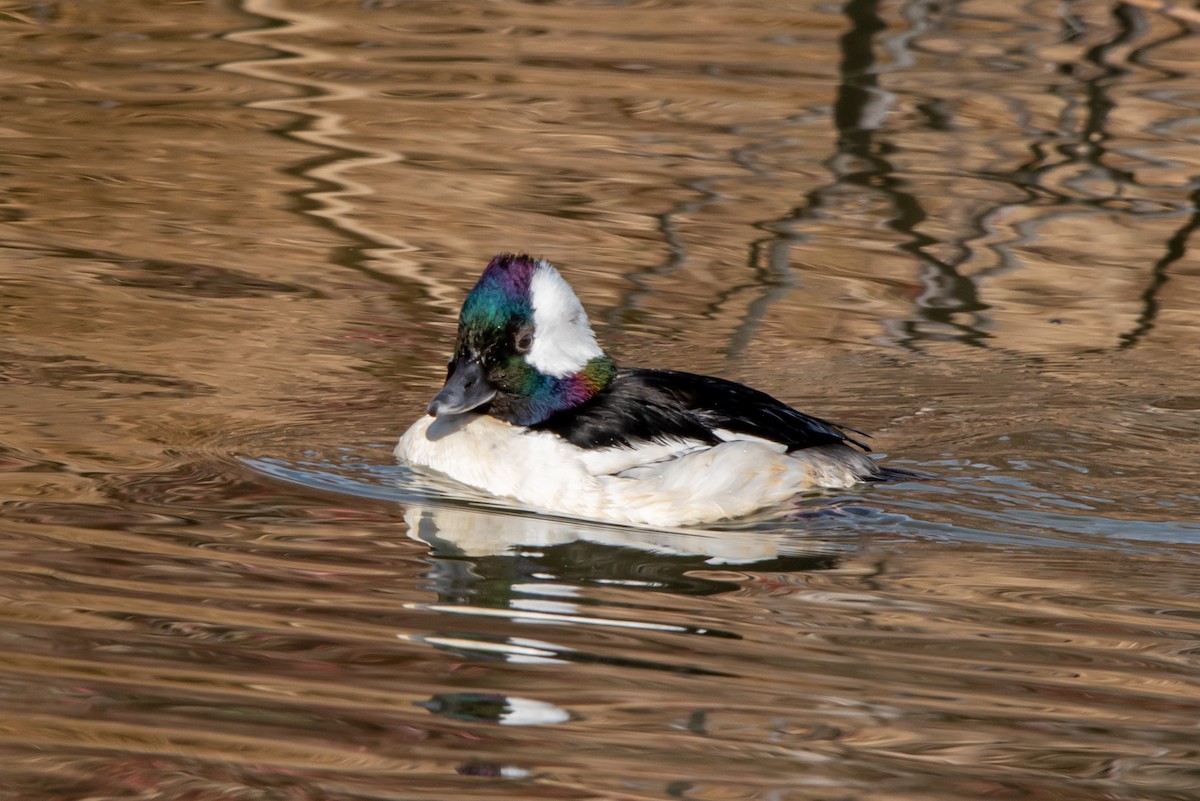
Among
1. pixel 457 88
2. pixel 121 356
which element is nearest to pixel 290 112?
pixel 457 88

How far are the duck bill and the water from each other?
0.36 meters

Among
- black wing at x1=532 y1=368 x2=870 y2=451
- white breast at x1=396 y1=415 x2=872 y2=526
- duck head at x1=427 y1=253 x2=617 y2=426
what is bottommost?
white breast at x1=396 y1=415 x2=872 y2=526

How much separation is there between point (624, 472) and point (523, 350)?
1.97 feet

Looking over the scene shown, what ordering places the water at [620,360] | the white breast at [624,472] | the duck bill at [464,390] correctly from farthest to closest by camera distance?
1. the duck bill at [464,390]
2. the white breast at [624,472]
3. the water at [620,360]

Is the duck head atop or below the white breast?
atop

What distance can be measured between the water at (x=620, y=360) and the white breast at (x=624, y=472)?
107 millimetres

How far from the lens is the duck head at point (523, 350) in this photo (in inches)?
256

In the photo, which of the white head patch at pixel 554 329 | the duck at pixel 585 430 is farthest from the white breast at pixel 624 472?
the white head patch at pixel 554 329

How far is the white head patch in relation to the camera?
6.54m

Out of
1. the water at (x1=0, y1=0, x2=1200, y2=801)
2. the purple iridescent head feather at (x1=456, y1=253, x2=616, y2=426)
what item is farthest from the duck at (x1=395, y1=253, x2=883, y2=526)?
the water at (x1=0, y1=0, x2=1200, y2=801)

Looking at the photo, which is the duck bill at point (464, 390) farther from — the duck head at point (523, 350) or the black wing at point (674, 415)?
the black wing at point (674, 415)

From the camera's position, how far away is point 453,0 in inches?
599

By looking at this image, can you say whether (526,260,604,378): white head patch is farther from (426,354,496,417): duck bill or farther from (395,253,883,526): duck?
(426,354,496,417): duck bill

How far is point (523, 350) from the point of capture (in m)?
6.57
